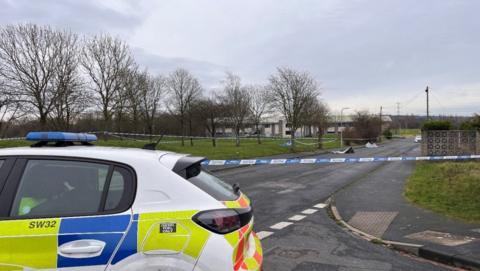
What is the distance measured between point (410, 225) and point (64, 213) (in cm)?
664

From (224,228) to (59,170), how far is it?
4.13 ft

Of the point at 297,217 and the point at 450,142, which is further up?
the point at 450,142

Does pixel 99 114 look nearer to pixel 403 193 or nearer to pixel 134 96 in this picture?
pixel 134 96

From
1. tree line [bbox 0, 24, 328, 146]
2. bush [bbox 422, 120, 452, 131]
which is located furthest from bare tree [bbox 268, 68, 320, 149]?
bush [bbox 422, 120, 452, 131]

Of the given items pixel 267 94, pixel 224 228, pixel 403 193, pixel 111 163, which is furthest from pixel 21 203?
pixel 267 94

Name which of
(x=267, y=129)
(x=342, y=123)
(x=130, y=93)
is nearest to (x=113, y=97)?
(x=130, y=93)

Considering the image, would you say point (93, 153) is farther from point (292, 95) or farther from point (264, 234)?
point (292, 95)

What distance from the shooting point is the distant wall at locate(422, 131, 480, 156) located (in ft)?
70.9

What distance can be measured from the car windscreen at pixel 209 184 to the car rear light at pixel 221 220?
0.50 feet

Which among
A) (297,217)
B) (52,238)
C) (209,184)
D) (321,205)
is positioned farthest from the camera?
(321,205)

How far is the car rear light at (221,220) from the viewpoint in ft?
9.41

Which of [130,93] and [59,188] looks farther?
[130,93]

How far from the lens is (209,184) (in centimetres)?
326

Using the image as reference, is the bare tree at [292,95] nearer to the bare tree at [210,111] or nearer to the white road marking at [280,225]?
the bare tree at [210,111]
